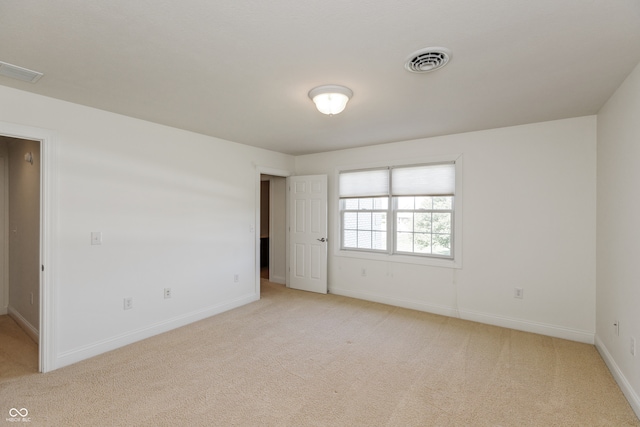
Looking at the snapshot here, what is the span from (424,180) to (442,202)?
392mm

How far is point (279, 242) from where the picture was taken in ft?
19.4

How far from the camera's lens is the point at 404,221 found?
14.8 ft

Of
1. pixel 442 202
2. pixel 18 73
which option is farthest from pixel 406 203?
pixel 18 73

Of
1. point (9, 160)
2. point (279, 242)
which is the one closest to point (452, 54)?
point (279, 242)

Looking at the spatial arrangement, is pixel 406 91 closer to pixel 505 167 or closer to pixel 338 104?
pixel 338 104

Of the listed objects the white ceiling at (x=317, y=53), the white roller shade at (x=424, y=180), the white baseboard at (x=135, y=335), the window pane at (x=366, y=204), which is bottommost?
the white baseboard at (x=135, y=335)

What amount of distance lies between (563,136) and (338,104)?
2.65 metres

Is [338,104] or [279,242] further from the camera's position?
[279,242]

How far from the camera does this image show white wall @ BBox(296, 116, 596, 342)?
10.8ft

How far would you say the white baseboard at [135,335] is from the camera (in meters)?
2.82

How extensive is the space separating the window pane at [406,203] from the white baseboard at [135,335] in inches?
109

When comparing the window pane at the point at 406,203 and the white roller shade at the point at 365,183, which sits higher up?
the white roller shade at the point at 365,183

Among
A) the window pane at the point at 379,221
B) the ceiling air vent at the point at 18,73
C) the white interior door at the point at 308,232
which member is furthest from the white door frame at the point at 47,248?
the window pane at the point at 379,221

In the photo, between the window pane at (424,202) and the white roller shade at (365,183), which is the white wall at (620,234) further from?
the white roller shade at (365,183)
